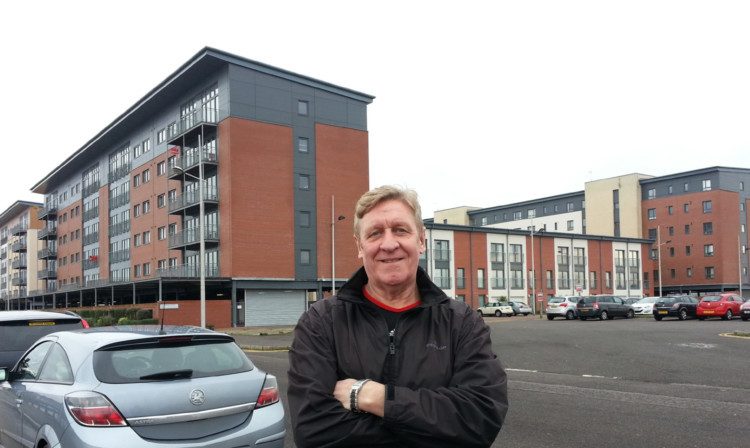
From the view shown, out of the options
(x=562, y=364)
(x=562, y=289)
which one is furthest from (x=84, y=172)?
(x=562, y=364)

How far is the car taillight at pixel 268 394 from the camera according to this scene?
5.59 metres

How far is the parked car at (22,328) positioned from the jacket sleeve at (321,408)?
7.36 m

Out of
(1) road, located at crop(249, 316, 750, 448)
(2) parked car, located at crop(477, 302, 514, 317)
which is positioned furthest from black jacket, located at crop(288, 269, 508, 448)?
(2) parked car, located at crop(477, 302, 514, 317)

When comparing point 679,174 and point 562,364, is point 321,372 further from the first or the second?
point 679,174

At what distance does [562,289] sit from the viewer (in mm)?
67438

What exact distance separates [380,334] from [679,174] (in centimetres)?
8700

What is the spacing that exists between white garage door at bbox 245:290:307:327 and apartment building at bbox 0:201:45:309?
5080 cm

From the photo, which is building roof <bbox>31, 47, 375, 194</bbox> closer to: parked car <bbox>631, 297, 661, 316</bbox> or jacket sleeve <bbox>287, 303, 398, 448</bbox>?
parked car <bbox>631, 297, 661, 316</bbox>

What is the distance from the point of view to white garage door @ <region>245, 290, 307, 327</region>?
44594 millimetres

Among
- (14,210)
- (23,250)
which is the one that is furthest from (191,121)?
(14,210)

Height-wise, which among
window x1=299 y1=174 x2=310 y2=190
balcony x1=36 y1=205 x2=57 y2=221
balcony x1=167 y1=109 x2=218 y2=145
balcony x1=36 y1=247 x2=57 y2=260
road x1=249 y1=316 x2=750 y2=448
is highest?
balcony x1=167 y1=109 x2=218 y2=145

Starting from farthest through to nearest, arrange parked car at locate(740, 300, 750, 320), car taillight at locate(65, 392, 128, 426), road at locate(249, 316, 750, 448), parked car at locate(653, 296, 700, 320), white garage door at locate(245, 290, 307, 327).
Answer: white garage door at locate(245, 290, 307, 327), parked car at locate(653, 296, 700, 320), parked car at locate(740, 300, 750, 320), road at locate(249, 316, 750, 448), car taillight at locate(65, 392, 128, 426)

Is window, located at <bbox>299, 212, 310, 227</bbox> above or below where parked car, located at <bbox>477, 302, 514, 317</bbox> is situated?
above

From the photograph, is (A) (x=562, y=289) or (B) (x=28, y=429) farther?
(A) (x=562, y=289)
